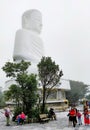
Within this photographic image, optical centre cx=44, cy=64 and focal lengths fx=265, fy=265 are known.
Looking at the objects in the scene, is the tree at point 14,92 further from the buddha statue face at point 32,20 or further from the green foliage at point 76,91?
the green foliage at point 76,91

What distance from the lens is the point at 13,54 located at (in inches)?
1754

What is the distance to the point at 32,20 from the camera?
4703 centimetres

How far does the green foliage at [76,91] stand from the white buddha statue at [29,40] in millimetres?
21921

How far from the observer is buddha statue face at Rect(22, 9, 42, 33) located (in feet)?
153

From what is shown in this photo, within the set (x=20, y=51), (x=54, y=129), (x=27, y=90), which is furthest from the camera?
(x=20, y=51)

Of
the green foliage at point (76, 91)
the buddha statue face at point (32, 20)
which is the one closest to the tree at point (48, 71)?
the buddha statue face at point (32, 20)

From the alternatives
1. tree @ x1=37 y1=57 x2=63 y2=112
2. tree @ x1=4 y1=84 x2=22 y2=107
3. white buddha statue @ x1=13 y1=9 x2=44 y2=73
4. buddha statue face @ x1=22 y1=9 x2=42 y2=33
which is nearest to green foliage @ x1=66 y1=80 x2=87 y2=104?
white buddha statue @ x1=13 y1=9 x2=44 y2=73

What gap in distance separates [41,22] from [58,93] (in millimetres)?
13155

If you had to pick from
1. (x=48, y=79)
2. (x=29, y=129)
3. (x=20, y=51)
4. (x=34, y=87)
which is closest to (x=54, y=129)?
(x=29, y=129)

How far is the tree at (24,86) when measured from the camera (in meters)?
20.4

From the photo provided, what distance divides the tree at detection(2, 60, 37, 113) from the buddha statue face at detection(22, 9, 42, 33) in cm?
2574

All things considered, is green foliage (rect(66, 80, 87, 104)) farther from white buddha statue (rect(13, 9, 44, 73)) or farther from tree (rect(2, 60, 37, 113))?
tree (rect(2, 60, 37, 113))

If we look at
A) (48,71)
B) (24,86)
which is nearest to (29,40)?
(48,71)

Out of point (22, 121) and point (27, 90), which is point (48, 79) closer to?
point (27, 90)
